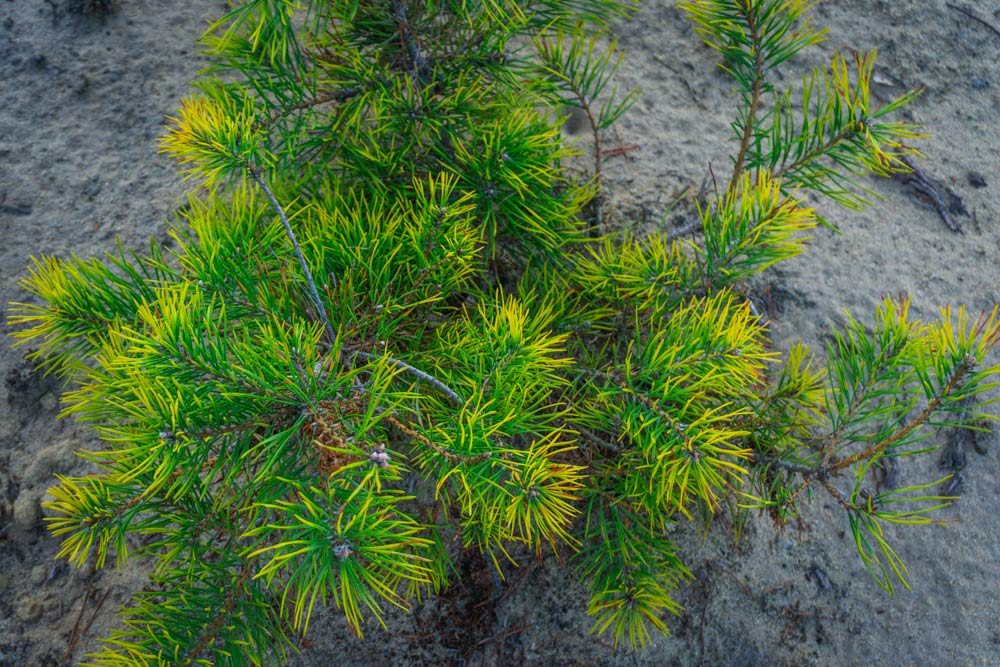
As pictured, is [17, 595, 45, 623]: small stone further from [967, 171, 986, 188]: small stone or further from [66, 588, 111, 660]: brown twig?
[967, 171, 986, 188]: small stone

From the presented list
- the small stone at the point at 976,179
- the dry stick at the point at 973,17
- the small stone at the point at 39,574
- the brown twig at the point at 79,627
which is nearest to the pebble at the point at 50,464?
the small stone at the point at 39,574

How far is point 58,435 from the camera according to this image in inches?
60.5

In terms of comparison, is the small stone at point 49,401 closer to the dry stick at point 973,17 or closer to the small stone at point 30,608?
the small stone at point 30,608

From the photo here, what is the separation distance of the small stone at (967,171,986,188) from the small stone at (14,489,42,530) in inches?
99.5

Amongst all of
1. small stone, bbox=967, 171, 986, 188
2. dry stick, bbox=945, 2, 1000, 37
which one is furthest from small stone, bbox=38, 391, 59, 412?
dry stick, bbox=945, 2, 1000, 37

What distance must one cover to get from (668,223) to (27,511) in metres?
1.66

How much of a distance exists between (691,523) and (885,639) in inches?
18.3

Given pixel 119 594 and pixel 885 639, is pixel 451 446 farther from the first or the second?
pixel 885 639

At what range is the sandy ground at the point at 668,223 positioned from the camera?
1.35 m

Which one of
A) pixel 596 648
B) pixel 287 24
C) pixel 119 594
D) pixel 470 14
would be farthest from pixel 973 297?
pixel 119 594

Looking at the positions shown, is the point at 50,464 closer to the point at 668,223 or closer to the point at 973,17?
the point at 668,223

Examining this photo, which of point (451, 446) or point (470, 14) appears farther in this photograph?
point (470, 14)

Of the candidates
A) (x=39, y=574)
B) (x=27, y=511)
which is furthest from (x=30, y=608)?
(x=27, y=511)

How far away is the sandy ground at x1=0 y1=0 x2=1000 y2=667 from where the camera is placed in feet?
4.42
